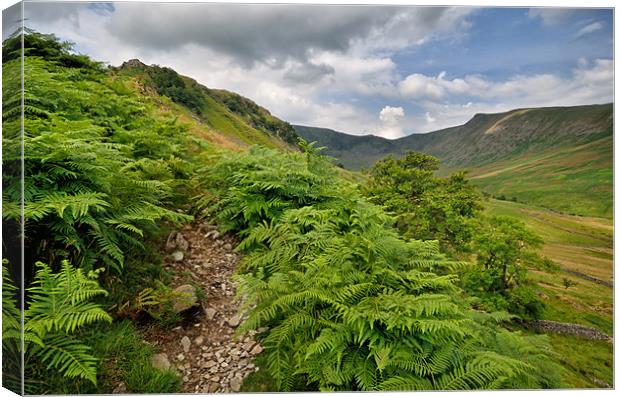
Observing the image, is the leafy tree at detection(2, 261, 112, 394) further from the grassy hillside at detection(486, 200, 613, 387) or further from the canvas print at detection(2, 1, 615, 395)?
the grassy hillside at detection(486, 200, 613, 387)

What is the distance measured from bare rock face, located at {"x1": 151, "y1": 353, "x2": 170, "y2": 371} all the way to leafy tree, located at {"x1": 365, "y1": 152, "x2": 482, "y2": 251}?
8.21m

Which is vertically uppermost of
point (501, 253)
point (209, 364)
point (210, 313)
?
point (210, 313)

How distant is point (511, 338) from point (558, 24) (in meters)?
2.88

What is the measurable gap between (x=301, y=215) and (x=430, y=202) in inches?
315

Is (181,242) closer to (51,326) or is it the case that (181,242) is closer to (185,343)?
(185,343)

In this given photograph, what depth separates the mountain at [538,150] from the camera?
317cm

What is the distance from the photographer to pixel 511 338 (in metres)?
2.71

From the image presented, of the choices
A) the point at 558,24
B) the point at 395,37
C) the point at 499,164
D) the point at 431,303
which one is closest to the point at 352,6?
the point at 395,37

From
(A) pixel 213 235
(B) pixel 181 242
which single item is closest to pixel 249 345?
(B) pixel 181 242

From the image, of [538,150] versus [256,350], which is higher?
[538,150]

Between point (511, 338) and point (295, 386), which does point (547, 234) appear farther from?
point (295, 386)

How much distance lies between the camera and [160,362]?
7.72 ft

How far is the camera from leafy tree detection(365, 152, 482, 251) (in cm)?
1007

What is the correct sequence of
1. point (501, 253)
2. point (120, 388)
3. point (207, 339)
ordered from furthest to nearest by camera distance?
point (501, 253)
point (207, 339)
point (120, 388)
